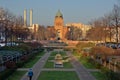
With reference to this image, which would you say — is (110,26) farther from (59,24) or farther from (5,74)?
(59,24)

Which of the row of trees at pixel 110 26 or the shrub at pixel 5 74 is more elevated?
the row of trees at pixel 110 26

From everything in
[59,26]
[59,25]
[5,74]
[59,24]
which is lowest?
[5,74]

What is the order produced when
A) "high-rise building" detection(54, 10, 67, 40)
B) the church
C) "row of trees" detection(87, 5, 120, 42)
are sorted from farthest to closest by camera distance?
"high-rise building" detection(54, 10, 67, 40)
the church
"row of trees" detection(87, 5, 120, 42)

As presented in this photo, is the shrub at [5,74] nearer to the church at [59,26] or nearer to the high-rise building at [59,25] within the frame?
the church at [59,26]

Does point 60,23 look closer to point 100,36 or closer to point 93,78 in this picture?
point 100,36

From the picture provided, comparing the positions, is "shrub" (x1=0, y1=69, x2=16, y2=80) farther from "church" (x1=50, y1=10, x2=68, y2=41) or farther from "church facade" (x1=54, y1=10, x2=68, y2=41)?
"church facade" (x1=54, y1=10, x2=68, y2=41)

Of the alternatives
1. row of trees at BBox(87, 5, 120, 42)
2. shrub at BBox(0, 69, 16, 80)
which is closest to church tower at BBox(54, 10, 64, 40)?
row of trees at BBox(87, 5, 120, 42)

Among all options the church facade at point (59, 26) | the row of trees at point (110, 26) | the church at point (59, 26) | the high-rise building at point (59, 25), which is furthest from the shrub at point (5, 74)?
the high-rise building at point (59, 25)

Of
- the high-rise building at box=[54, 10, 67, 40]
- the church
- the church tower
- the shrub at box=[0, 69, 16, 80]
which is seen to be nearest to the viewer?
the shrub at box=[0, 69, 16, 80]

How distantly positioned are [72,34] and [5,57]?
12728 centimetres

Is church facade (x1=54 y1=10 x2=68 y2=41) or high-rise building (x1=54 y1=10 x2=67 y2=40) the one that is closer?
church facade (x1=54 y1=10 x2=68 y2=41)

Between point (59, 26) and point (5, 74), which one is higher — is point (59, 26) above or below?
above

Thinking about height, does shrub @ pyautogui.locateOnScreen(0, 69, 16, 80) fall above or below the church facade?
below

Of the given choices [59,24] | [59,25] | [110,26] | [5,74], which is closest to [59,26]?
[59,25]
